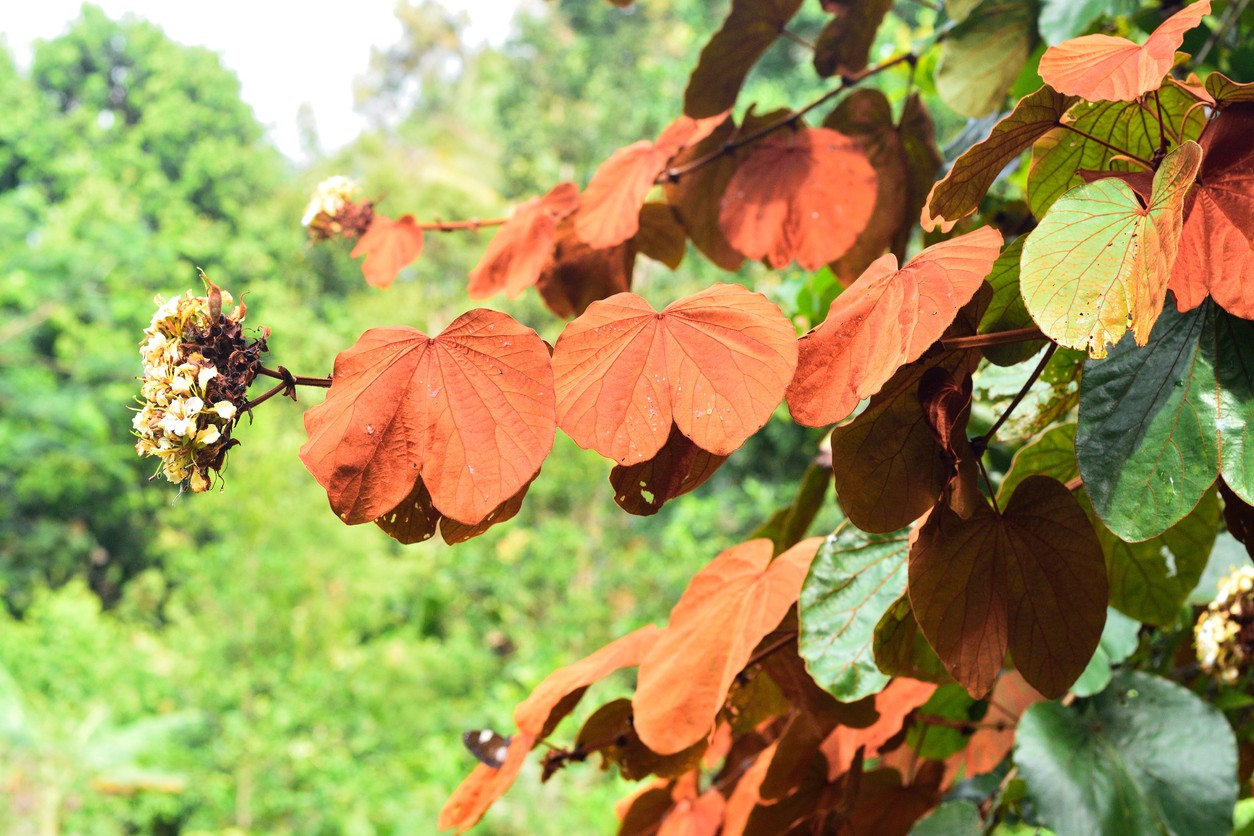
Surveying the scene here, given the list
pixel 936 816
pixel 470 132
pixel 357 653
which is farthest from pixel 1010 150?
pixel 470 132

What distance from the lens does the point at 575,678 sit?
452mm

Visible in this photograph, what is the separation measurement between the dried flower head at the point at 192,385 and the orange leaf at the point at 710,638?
0.20m

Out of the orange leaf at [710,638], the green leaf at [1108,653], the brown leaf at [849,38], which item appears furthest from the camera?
the brown leaf at [849,38]

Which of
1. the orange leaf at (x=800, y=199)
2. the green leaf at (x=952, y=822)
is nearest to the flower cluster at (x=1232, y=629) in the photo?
the green leaf at (x=952, y=822)

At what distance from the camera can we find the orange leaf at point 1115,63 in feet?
0.89

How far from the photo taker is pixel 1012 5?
0.58 meters

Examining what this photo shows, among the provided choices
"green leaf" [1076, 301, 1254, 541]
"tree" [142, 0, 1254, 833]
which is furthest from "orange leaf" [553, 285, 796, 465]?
"green leaf" [1076, 301, 1254, 541]

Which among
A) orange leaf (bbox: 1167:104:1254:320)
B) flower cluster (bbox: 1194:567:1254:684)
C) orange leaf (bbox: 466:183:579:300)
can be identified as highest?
orange leaf (bbox: 466:183:579:300)

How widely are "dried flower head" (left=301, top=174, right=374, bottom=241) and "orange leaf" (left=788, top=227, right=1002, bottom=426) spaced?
36 centimetres

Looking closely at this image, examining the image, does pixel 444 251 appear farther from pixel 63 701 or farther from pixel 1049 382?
pixel 1049 382

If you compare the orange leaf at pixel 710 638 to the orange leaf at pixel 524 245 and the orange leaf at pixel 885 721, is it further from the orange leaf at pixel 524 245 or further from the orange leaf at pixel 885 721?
the orange leaf at pixel 524 245

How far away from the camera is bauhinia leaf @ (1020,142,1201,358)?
0.25 meters

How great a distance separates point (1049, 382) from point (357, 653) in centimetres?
442

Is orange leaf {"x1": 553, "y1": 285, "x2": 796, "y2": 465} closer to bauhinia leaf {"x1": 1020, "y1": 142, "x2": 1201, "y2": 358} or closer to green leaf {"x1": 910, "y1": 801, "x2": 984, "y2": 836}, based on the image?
bauhinia leaf {"x1": 1020, "y1": 142, "x2": 1201, "y2": 358}
